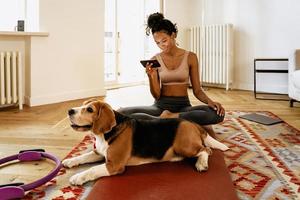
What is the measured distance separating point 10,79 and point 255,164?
241 centimetres

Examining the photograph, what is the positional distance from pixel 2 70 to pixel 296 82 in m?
2.78

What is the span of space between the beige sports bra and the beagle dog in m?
0.59

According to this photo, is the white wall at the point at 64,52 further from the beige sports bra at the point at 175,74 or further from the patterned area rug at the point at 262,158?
the patterned area rug at the point at 262,158

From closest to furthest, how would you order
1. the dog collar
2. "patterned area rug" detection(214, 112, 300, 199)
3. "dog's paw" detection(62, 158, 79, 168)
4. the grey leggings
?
the dog collar, "patterned area rug" detection(214, 112, 300, 199), "dog's paw" detection(62, 158, 79, 168), the grey leggings

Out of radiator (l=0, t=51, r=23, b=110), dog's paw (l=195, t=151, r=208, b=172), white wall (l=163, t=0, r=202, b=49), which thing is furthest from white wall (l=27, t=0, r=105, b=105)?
dog's paw (l=195, t=151, r=208, b=172)

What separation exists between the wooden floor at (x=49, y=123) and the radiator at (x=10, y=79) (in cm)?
11

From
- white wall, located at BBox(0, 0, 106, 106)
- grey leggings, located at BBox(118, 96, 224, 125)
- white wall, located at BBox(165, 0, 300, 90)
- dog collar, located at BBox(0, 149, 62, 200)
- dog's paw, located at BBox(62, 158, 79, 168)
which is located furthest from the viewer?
white wall, located at BBox(165, 0, 300, 90)

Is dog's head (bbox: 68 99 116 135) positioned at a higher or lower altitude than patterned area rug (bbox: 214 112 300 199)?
higher

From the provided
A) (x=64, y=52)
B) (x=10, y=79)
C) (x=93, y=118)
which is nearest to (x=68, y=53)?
(x=64, y=52)

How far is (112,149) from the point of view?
1.36m

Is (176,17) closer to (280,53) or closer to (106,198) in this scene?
(280,53)

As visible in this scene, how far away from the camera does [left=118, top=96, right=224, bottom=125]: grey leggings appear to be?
191 cm

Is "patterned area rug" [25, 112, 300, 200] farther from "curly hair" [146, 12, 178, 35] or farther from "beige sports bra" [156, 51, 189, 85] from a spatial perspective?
"curly hair" [146, 12, 178, 35]

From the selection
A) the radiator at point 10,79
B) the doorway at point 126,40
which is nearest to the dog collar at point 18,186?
Answer: the radiator at point 10,79
